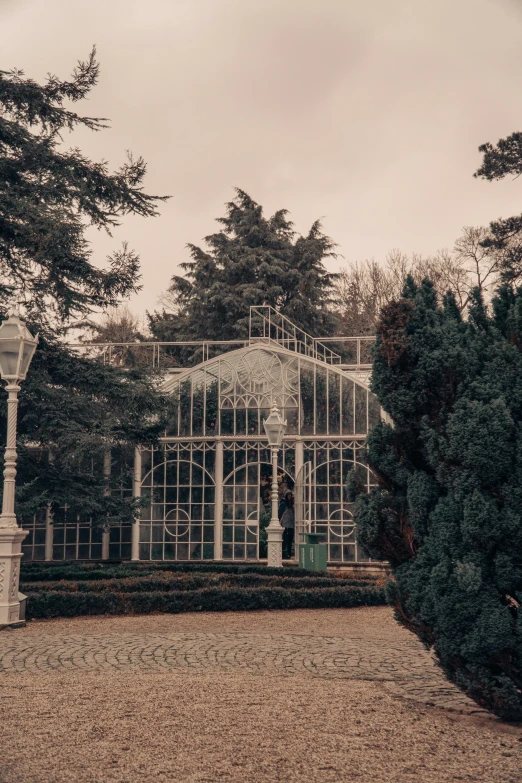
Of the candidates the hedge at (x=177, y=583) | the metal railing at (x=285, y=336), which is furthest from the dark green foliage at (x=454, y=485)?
the metal railing at (x=285, y=336)

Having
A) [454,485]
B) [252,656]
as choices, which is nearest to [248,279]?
[252,656]

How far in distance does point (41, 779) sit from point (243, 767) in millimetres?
972

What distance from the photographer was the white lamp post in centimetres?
1002

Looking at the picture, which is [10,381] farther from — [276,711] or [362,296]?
[362,296]

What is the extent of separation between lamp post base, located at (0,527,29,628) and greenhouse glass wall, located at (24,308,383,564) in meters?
7.03

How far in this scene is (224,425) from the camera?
18.0 meters

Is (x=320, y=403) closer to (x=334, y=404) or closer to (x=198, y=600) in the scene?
(x=334, y=404)

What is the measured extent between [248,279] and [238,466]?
49.0ft

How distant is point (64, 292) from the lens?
14945 millimetres

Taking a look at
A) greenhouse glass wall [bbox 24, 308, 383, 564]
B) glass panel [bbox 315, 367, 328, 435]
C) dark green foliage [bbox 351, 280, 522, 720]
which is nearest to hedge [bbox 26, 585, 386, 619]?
greenhouse glass wall [bbox 24, 308, 383, 564]

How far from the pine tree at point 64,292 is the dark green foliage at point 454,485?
390 inches

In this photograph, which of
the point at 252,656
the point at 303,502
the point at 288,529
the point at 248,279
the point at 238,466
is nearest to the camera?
the point at 252,656

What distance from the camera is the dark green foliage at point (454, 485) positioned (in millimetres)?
4973

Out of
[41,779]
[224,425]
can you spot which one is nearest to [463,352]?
[41,779]
